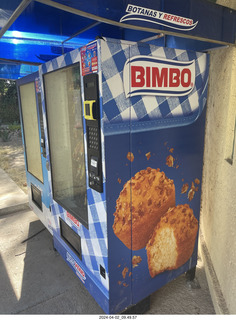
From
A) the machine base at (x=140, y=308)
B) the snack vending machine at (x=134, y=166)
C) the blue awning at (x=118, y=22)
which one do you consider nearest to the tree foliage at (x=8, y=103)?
the blue awning at (x=118, y=22)

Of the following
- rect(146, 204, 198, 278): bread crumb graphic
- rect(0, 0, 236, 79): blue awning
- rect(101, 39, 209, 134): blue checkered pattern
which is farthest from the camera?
rect(146, 204, 198, 278): bread crumb graphic

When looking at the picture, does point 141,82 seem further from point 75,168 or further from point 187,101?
point 75,168

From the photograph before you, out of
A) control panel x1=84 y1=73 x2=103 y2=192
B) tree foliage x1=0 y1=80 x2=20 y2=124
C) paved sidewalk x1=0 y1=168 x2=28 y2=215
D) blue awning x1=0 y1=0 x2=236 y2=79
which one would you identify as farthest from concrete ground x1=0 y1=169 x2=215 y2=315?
tree foliage x1=0 y1=80 x2=20 y2=124

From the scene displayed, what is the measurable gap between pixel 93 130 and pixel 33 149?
201 centimetres

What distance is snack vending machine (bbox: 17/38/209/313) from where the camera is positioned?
5.11 ft

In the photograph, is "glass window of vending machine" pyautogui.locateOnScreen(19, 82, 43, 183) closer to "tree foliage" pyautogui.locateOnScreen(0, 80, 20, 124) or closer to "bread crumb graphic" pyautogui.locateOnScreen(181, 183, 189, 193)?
"bread crumb graphic" pyautogui.locateOnScreen(181, 183, 189, 193)

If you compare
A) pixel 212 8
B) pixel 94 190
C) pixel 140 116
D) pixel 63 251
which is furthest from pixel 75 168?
pixel 212 8

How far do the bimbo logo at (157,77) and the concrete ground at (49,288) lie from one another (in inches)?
67.8

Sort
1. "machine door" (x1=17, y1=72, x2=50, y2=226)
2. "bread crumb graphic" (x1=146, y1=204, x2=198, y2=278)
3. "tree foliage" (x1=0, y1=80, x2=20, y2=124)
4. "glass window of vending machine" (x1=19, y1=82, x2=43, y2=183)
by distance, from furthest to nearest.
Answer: "tree foliage" (x1=0, y1=80, x2=20, y2=124), "glass window of vending machine" (x1=19, y1=82, x2=43, y2=183), "machine door" (x1=17, y1=72, x2=50, y2=226), "bread crumb graphic" (x1=146, y1=204, x2=198, y2=278)

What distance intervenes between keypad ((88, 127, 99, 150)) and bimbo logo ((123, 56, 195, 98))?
0.30 meters

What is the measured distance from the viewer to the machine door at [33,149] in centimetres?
298

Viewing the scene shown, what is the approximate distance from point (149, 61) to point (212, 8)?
1.91ft
